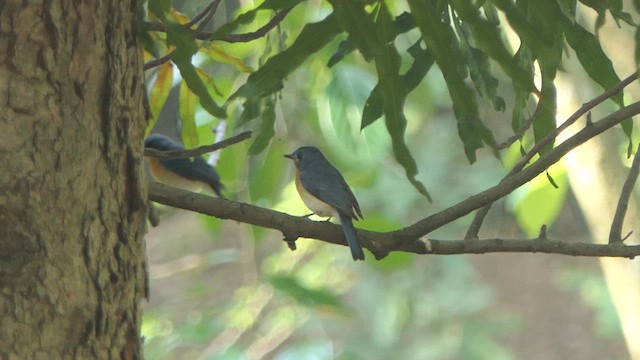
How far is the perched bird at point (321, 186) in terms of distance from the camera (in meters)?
2.00

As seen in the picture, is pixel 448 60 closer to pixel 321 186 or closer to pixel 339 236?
pixel 339 236

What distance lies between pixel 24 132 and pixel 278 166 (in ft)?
4.41

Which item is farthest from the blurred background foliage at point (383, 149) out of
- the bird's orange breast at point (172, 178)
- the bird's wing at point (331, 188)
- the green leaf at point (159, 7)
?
the bird's orange breast at point (172, 178)

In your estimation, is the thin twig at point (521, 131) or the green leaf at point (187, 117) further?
the green leaf at point (187, 117)

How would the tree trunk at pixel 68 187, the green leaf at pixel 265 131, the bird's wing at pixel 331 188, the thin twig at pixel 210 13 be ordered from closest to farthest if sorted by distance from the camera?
the tree trunk at pixel 68 187 → the thin twig at pixel 210 13 → the green leaf at pixel 265 131 → the bird's wing at pixel 331 188

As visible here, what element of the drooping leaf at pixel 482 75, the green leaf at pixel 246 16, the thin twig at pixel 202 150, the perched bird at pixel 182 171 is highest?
the perched bird at pixel 182 171

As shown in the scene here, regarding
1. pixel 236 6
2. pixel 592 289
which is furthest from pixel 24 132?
pixel 592 289

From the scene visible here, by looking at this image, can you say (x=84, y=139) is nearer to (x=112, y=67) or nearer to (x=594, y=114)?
(x=112, y=67)

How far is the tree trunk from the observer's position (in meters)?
0.99

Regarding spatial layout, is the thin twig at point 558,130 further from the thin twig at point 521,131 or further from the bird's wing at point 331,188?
the bird's wing at point 331,188

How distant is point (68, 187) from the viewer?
1.04m

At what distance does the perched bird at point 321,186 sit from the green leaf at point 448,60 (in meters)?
0.72

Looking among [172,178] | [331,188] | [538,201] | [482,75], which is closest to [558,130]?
[482,75]

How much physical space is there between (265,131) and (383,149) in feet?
3.92
